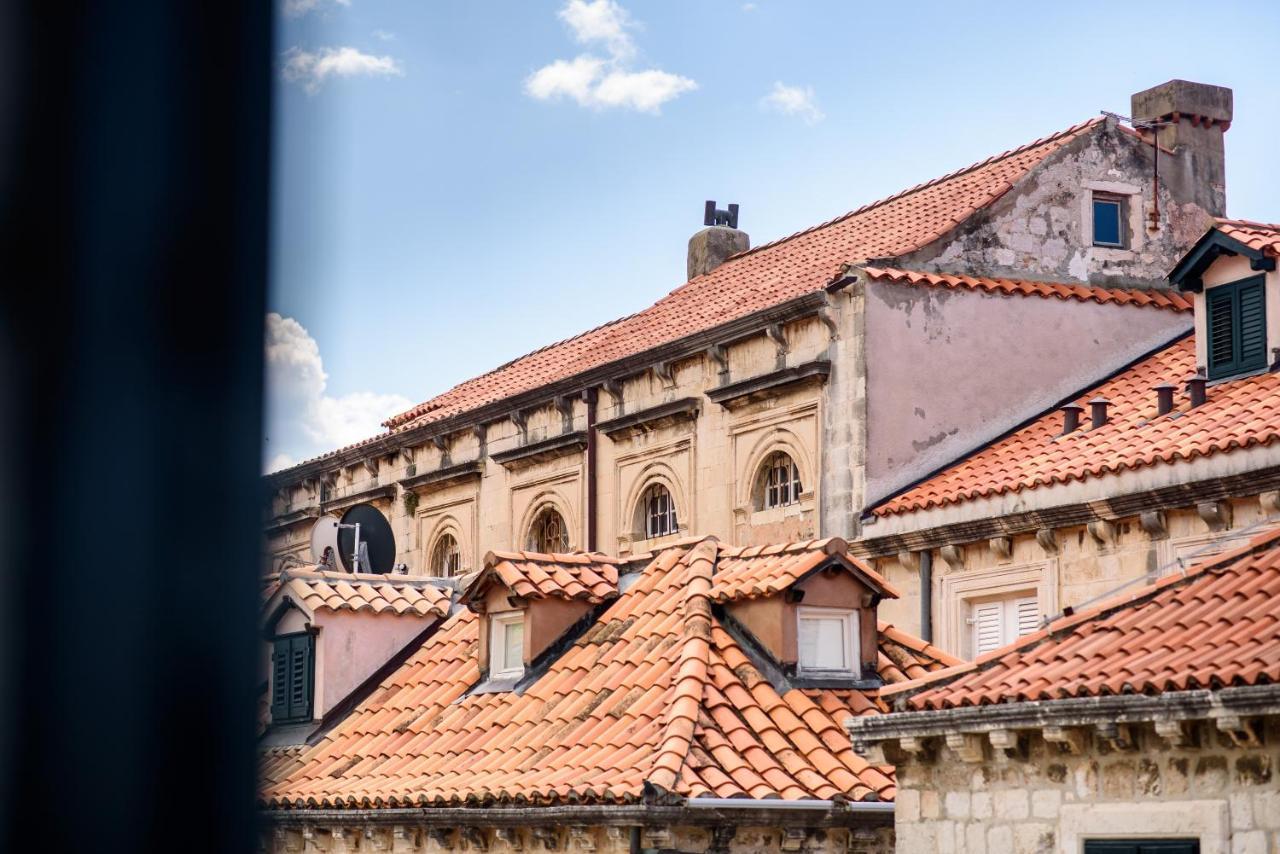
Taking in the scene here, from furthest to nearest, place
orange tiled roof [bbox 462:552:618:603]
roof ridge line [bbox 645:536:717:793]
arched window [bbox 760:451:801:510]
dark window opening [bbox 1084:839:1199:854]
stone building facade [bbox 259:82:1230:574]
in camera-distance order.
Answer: arched window [bbox 760:451:801:510], stone building facade [bbox 259:82:1230:574], orange tiled roof [bbox 462:552:618:603], roof ridge line [bbox 645:536:717:793], dark window opening [bbox 1084:839:1199:854]

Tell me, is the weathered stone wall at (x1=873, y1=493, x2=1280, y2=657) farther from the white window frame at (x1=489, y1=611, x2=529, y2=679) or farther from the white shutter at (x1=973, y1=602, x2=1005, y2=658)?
the white window frame at (x1=489, y1=611, x2=529, y2=679)

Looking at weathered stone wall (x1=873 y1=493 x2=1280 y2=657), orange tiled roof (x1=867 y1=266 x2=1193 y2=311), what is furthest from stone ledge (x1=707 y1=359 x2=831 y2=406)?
weathered stone wall (x1=873 y1=493 x2=1280 y2=657)

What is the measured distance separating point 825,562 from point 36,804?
40.3ft

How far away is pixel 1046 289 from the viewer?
23531mm

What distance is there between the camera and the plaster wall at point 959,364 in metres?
22.4

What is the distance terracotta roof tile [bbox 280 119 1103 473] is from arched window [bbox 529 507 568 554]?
1.96m

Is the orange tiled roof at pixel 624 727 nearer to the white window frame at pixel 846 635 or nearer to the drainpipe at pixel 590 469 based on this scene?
the white window frame at pixel 846 635

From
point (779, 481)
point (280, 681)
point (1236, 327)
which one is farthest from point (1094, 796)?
point (779, 481)

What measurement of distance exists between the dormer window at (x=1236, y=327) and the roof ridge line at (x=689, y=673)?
6549 millimetres

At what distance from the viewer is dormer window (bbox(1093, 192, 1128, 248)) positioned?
79.8ft

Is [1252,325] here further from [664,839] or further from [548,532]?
[548,532]

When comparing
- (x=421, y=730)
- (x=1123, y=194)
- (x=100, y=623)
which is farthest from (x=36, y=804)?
(x=1123, y=194)

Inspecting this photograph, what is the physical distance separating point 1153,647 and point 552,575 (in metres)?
7.13

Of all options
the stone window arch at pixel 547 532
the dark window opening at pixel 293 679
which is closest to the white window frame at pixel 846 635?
the dark window opening at pixel 293 679
